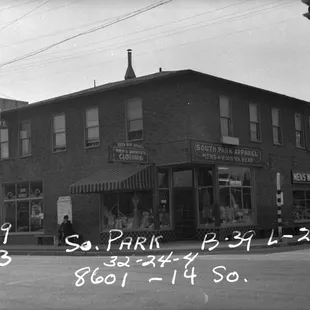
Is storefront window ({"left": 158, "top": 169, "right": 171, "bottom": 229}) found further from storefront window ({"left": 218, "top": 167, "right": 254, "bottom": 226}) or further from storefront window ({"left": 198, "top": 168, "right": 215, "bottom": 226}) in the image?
storefront window ({"left": 218, "top": 167, "right": 254, "bottom": 226})

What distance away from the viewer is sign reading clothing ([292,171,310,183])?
28.3 meters

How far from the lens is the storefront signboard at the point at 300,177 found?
28295mm

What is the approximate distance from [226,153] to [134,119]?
13.9 ft

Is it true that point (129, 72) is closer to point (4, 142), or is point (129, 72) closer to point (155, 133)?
point (155, 133)

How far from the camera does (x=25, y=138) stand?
2933 cm

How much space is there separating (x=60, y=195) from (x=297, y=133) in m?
12.3

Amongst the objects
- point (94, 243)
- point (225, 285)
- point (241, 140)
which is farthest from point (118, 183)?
point (225, 285)

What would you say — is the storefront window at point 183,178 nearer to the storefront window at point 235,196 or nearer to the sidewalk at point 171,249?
the storefront window at point 235,196

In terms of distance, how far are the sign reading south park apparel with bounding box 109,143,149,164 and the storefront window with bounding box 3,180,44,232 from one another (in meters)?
7.22

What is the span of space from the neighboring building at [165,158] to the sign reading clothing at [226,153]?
4 cm

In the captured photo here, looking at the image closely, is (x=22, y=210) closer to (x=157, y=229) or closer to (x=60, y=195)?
(x=60, y=195)

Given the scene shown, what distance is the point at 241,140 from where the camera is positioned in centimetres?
2523

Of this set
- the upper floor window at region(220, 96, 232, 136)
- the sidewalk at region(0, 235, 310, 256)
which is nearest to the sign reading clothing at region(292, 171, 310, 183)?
the upper floor window at region(220, 96, 232, 136)

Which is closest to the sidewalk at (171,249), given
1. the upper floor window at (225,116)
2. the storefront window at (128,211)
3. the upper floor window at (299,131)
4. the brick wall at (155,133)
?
the storefront window at (128,211)
